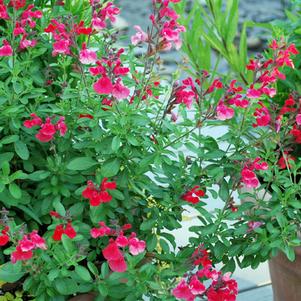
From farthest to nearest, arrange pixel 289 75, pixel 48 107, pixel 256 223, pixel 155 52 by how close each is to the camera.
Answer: pixel 289 75, pixel 48 107, pixel 256 223, pixel 155 52

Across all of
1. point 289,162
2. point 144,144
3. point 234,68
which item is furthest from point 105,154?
point 234,68

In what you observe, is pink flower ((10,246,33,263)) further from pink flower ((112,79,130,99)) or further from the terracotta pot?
the terracotta pot

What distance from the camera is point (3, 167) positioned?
1567mm

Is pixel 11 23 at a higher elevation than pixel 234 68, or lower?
higher

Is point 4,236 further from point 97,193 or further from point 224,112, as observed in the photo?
point 224,112

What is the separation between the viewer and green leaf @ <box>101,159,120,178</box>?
4.98 ft

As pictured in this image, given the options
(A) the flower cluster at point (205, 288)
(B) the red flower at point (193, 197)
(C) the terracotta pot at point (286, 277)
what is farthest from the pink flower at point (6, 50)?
(C) the terracotta pot at point (286, 277)

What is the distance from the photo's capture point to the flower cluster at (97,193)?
4.80 ft

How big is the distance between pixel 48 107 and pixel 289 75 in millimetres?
827

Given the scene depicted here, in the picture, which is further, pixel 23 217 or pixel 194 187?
pixel 23 217

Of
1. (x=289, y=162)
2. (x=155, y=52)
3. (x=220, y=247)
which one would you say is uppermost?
(x=155, y=52)

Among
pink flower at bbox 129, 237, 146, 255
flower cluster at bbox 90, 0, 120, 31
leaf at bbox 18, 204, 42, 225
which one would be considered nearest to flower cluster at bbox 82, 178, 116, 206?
pink flower at bbox 129, 237, 146, 255

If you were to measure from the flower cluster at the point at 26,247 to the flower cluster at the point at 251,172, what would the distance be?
1.49ft

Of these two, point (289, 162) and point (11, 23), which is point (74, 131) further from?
point (289, 162)
